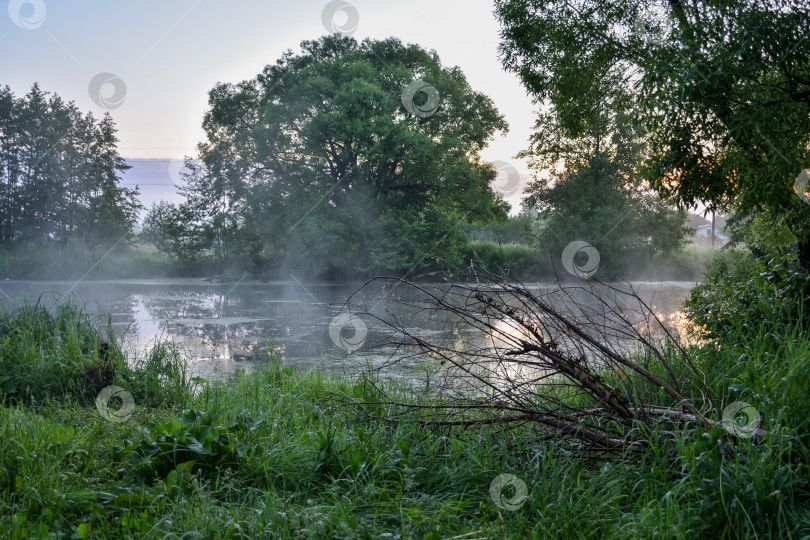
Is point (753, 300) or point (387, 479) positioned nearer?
point (387, 479)

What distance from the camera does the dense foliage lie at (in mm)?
30141

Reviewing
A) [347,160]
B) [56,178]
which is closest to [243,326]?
[347,160]

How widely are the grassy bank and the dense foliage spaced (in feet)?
99.0

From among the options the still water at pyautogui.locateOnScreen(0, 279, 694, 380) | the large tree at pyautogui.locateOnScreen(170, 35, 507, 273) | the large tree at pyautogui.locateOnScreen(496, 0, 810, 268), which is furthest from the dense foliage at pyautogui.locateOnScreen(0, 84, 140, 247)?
the large tree at pyautogui.locateOnScreen(496, 0, 810, 268)

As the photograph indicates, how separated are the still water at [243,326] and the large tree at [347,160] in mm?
5195

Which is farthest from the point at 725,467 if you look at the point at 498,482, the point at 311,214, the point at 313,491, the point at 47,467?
the point at 311,214

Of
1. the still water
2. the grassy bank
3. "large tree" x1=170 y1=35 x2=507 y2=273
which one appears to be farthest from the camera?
"large tree" x1=170 y1=35 x2=507 y2=273

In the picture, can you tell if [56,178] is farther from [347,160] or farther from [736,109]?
[736,109]

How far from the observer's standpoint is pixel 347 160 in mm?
25922

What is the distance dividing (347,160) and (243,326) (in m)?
16.0

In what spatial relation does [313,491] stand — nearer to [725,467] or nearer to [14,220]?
[725,467]

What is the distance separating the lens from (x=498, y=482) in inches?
103

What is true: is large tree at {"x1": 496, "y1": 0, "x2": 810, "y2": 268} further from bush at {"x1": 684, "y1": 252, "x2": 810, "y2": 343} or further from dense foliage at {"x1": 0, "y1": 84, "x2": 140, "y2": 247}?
dense foliage at {"x1": 0, "y1": 84, "x2": 140, "y2": 247}

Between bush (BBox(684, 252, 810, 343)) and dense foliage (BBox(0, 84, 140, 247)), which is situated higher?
dense foliage (BBox(0, 84, 140, 247))
